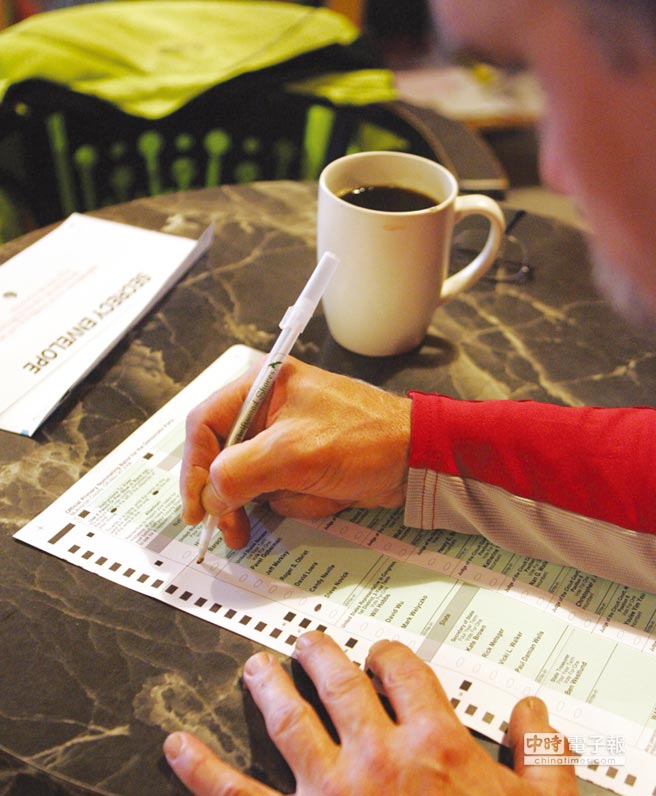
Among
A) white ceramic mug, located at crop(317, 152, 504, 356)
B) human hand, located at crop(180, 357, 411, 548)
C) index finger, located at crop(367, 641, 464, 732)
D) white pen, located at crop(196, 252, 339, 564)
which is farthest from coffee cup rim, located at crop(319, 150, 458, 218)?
index finger, located at crop(367, 641, 464, 732)

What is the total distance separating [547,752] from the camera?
0.53m

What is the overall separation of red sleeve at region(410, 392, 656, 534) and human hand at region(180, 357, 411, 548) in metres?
0.03

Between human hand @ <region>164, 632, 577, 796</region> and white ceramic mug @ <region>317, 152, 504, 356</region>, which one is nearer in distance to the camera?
human hand @ <region>164, 632, 577, 796</region>

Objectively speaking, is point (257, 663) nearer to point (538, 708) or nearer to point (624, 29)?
point (538, 708)

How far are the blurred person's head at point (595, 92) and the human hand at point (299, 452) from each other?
32 centimetres

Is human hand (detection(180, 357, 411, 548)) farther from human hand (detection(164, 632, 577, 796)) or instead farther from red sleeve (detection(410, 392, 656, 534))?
human hand (detection(164, 632, 577, 796))

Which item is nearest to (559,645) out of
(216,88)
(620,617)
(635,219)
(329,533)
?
(620,617)

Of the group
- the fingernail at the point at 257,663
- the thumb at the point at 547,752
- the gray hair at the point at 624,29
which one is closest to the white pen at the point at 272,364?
the fingernail at the point at 257,663

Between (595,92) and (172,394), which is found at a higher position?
(595,92)

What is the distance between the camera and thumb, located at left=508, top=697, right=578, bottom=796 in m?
0.51

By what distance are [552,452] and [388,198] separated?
1.18 feet

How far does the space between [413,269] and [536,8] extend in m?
0.50

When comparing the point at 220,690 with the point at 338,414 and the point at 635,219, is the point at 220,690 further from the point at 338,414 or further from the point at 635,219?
the point at 635,219

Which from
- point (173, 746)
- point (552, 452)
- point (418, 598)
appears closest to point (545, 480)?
point (552, 452)
